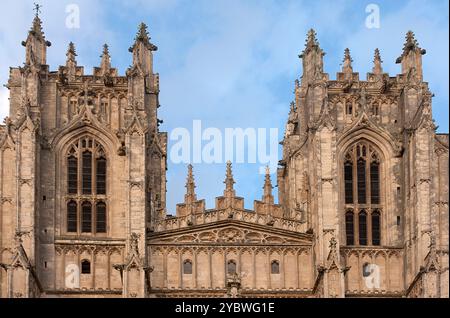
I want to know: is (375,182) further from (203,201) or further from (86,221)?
(86,221)

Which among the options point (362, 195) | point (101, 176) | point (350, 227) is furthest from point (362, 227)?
point (101, 176)

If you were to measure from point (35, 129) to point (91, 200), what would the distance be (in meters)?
3.59

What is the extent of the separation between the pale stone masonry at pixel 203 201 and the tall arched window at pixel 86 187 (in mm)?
55

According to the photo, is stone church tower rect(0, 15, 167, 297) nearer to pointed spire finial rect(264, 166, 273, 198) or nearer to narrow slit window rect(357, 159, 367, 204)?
pointed spire finial rect(264, 166, 273, 198)

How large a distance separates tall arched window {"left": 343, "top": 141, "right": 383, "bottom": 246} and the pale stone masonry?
0.06 metres

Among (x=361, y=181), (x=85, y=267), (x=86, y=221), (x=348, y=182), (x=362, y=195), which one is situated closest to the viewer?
(x=85, y=267)

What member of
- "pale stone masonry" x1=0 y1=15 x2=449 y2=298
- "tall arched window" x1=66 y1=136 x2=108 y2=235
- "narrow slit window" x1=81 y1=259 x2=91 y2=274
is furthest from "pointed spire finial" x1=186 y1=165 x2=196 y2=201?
"narrow slit window" x1=81 y1=259 x2=91 y2=274

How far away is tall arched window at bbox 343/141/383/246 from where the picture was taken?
75375 mm

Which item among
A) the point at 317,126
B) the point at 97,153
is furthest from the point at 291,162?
the point at 97,153

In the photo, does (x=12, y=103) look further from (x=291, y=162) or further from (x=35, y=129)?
(x=291, y=162)

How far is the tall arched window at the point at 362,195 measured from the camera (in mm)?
75375

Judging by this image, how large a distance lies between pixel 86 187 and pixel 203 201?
477 cm

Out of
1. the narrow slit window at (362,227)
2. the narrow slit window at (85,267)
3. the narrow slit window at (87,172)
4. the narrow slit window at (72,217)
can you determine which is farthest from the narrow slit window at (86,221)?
the narrow slit window at (362,227)

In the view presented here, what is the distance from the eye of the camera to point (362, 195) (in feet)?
249
